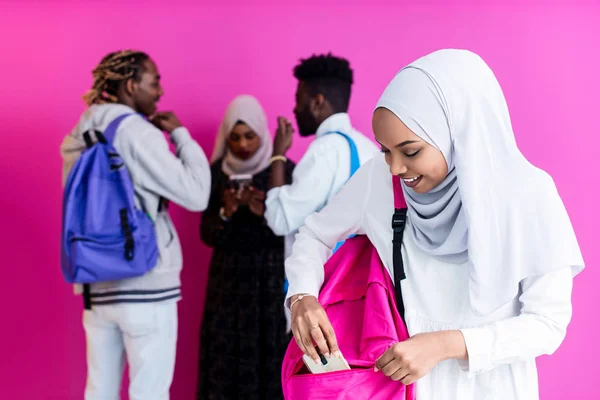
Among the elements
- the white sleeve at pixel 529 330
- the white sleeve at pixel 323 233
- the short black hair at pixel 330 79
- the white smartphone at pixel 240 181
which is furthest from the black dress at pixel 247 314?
the white sleeve at pixel 529 330

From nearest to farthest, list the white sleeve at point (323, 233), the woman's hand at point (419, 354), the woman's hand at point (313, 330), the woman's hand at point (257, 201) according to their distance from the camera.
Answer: the woman's hand at point (419, 354), the woman's hand at point (313, 330), the white sleeve at point (323, 233), the woman's hand at point (257, 201)

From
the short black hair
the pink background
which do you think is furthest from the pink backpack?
the pink background

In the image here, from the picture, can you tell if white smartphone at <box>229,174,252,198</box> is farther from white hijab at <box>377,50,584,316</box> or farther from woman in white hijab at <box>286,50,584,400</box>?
white hijab at <box>377,50,584,316</box>

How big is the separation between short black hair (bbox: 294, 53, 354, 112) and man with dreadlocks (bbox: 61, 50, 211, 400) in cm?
51

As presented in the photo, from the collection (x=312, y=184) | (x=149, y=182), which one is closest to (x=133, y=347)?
(x=149, y=182)

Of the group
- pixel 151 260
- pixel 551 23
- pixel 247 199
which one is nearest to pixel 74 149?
pixel 151 260

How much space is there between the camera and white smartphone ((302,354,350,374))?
1.12m

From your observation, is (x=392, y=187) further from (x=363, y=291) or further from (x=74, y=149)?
(x=74, y=149)

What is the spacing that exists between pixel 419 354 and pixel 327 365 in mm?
186

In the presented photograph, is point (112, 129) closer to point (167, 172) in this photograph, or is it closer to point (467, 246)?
point (167, 172)

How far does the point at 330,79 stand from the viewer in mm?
2393

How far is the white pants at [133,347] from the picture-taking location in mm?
2178

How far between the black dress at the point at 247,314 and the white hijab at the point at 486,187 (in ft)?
4.73

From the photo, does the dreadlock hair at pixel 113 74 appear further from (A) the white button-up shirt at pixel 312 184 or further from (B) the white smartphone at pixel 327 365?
(B) the white smartphone at pixel 327 365
